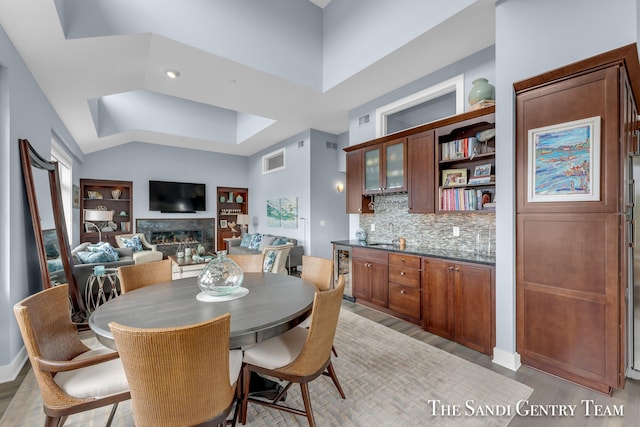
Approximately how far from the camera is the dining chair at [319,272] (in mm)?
2547

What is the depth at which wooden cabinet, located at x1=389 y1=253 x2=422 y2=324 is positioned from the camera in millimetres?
3195

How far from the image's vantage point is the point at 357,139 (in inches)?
182

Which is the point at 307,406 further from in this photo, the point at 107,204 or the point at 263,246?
the point at 107,204

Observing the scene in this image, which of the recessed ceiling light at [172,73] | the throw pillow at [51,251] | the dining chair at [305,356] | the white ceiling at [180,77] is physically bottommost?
the dining chair at [305,356]

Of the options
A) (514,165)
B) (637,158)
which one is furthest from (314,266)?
(637,158)

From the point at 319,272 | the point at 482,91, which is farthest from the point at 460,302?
the point at 482,91

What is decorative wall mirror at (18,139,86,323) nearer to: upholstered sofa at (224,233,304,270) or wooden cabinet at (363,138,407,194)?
upholstered sofa at (224,233,304,270)

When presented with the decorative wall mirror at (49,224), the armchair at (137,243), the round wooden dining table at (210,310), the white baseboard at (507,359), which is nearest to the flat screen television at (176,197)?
the armchair at (137,243)

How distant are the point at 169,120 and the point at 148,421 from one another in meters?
6.58

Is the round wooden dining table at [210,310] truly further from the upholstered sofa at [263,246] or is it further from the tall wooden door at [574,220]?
the upholstered sofa at [263,246]

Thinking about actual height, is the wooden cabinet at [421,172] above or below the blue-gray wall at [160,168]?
below

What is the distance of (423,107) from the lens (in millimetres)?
4816

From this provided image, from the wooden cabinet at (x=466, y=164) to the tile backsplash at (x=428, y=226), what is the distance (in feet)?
0.58

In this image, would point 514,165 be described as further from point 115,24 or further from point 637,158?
point 115,24
